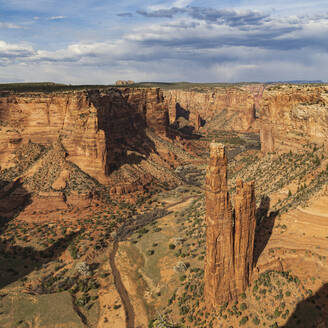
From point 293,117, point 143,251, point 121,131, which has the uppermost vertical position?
point 293,117

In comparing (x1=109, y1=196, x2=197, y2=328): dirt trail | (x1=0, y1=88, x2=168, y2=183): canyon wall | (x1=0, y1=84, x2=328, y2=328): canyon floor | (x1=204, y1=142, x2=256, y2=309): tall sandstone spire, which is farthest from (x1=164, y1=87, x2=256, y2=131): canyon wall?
(x1=204, y1=142, x2=256, y2=309): tall sandstone spire

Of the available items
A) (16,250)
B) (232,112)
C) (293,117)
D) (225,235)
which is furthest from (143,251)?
(232,112)

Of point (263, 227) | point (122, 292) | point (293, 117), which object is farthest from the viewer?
point (293, 117)

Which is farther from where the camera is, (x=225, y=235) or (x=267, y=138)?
(x=267, y=138)

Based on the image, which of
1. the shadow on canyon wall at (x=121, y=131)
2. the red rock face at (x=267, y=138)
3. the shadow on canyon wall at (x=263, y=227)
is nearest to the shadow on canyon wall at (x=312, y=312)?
the shadow on canyon wall at (x=263, y=227)

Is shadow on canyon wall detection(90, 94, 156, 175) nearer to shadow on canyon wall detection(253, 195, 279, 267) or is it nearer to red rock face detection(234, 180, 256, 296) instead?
shadow on canyon wall detection(253, 195, 279, 267)

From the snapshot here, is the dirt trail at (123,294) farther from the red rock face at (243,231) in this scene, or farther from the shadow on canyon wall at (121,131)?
the shadow on canyon wall at (121,131)

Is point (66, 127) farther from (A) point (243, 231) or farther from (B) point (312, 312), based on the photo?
(B) point (312, 312)

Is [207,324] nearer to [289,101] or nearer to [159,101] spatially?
[289,101]
